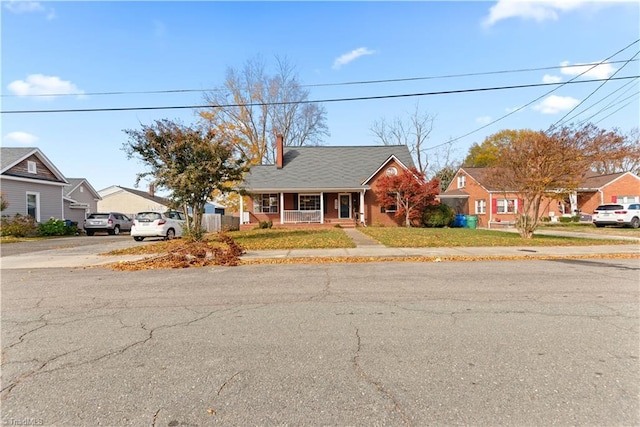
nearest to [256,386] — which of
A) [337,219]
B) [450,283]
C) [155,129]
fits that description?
[450,283]

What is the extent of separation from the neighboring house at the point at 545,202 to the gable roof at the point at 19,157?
107 ft

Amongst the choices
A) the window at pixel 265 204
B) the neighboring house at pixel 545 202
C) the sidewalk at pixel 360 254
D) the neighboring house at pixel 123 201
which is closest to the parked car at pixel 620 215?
the neighboring house at pixel 545 202

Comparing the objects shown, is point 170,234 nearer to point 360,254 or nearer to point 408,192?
point 360,254

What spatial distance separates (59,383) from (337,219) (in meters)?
23.5

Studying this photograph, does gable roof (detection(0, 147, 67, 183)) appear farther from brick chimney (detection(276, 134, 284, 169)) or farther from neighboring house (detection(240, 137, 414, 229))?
brick chimney (detection(276, 134, 284, 169))

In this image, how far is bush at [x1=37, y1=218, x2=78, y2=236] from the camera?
21.4m

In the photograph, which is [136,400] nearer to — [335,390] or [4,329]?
[335,390]

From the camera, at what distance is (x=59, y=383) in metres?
2.97

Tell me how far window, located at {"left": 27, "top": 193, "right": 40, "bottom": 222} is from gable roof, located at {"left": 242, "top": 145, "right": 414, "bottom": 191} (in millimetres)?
14150

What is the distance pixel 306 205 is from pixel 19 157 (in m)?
19.8

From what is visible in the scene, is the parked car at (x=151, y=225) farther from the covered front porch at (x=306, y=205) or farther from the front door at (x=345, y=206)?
the front door at (x=345, y=206)

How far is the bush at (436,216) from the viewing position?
2450 cm

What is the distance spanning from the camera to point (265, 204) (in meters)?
26.8

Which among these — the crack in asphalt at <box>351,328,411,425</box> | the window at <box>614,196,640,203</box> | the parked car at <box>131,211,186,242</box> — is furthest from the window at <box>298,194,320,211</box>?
the window at <box>614,196,640,203</box>
